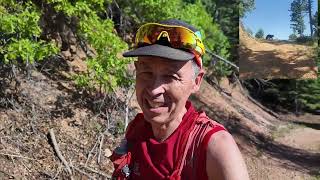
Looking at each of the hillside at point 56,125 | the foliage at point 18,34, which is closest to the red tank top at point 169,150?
the hillside at point 56,125

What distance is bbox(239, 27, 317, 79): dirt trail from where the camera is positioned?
8.23m

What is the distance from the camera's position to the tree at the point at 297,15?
8.55 metres

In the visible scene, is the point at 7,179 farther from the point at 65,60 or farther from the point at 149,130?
the point at 149,130

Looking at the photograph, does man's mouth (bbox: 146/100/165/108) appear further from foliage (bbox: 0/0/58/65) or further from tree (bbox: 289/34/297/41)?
tree (bbox: 289/34/297/41)

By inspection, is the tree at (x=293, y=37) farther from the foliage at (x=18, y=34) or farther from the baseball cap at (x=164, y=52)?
the baseball cap at (x=164, y=52)

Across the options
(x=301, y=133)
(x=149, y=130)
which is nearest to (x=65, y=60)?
(x=149, y=130)

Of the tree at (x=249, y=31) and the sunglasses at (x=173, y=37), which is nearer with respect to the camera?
the sunglasses at (x=173, y=37)

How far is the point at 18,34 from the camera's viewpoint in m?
6.05

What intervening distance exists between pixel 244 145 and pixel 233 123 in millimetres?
1726

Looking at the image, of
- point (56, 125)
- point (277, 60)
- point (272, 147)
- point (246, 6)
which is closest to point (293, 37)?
point (277, 60)

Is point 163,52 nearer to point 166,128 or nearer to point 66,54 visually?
point 166,128

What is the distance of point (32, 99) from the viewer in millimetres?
6930

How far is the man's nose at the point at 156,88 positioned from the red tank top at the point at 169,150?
4.6 inches

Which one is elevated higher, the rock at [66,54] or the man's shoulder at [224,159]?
the man's shoulder at [224,159]
